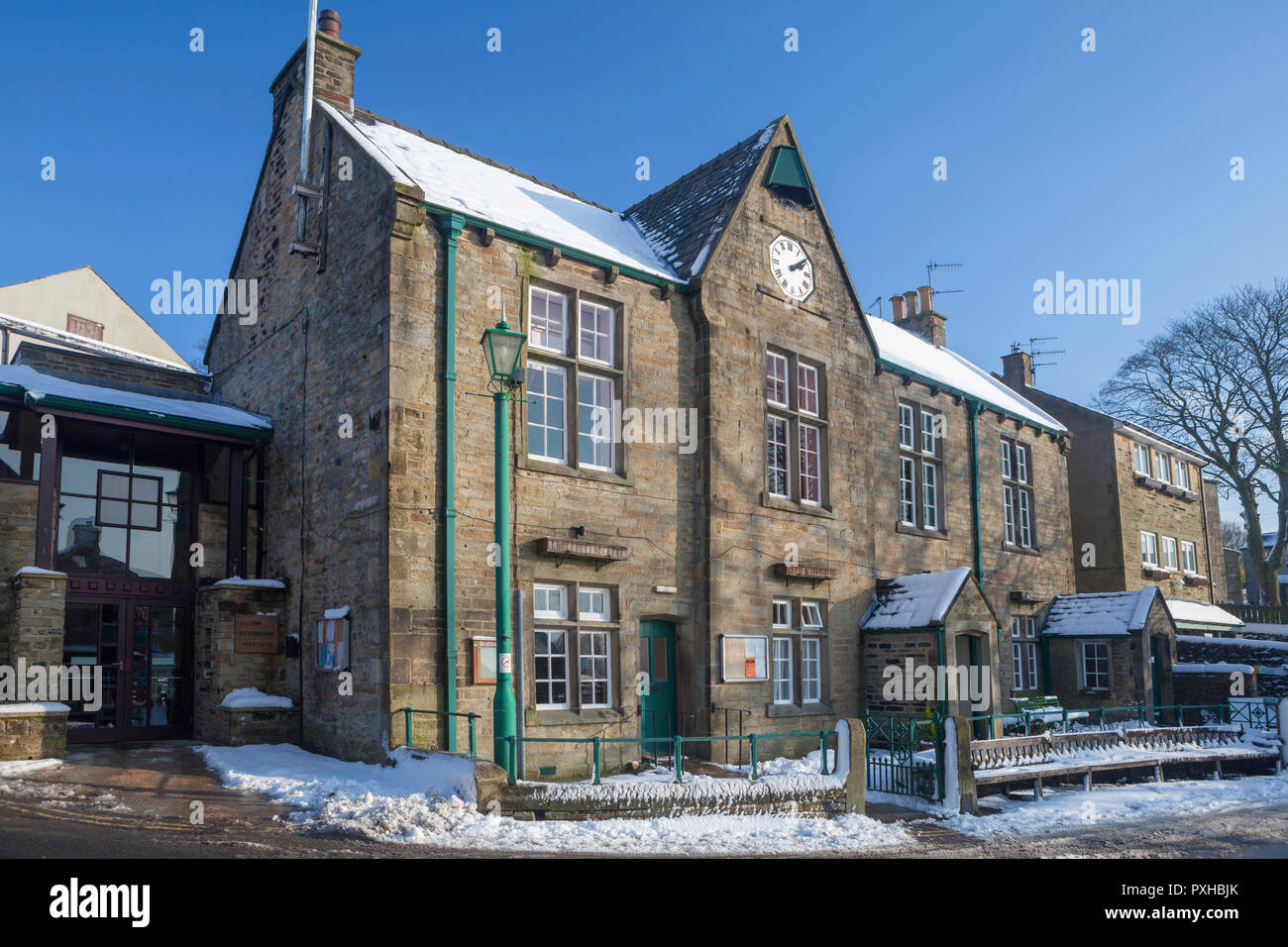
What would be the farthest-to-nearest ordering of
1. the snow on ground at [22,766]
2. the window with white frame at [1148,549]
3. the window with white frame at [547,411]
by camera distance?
1. the window with white frame at [1148,549]
2. the window with white frame at [547,411]
3. the snow on ground at [22,766]

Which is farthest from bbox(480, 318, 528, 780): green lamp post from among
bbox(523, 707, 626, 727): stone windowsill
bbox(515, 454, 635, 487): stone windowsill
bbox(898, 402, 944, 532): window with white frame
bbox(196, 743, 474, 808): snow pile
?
bbox(898, 402, 944, 532): window with white frame

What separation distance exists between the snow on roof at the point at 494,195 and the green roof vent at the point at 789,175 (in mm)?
2579

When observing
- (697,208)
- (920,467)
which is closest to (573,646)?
(697,208)

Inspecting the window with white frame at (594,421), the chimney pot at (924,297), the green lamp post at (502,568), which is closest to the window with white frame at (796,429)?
the window with white frame at (594,421)

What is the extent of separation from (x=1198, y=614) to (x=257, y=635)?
27.8m

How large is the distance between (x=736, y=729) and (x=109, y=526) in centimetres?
991

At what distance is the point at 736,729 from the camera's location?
15391 millimetres

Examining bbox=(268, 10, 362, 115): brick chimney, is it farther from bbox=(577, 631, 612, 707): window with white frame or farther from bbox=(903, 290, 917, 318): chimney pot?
bbox=(903, 290, 917, 318): chimney pot

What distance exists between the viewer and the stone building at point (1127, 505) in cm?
3006

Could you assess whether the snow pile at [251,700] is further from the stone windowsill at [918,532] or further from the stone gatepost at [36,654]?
the stone windowsill at [918,532]

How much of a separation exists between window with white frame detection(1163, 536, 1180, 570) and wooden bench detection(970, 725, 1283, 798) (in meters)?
15.0

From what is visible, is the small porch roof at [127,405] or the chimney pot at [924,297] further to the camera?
the chimney pot at [924,297]

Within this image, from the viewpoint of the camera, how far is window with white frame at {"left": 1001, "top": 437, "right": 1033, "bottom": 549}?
963 inches

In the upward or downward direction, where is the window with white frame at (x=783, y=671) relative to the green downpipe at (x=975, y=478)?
downward
